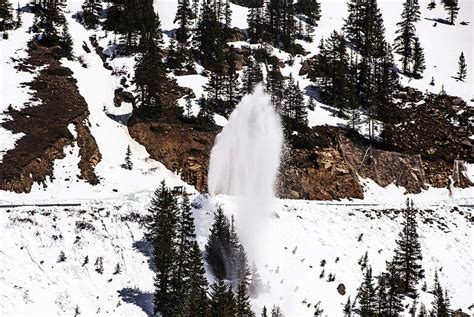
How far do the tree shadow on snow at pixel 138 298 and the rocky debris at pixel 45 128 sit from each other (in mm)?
15881

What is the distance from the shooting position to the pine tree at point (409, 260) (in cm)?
4778

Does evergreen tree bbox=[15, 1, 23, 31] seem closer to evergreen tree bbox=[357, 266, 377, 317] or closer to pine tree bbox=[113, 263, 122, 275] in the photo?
pine tree bbox=[113, 263, 122, 275]

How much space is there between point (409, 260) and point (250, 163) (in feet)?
57.6

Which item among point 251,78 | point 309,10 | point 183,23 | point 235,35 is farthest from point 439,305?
point 309,10

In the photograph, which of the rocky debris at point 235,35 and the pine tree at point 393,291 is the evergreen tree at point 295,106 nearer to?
the rocky debris at point 235,35

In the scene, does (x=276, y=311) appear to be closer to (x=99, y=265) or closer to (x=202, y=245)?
(x=202, y=245)

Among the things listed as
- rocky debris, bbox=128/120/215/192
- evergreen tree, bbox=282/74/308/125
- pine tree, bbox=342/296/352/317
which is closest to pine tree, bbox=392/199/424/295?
pine tree, bbox=342/296/352/317

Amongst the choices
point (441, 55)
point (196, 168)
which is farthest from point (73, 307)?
point (441, 55)

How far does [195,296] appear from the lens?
3391cm

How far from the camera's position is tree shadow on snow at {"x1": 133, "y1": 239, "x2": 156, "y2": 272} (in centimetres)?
4116

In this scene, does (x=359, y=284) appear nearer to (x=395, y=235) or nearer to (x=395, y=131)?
(x=395, y=235)

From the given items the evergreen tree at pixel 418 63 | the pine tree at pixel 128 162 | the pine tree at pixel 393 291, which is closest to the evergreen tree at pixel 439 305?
the pine tree at pixel 393 291

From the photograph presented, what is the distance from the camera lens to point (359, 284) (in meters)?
46.4

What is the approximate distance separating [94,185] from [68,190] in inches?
133
